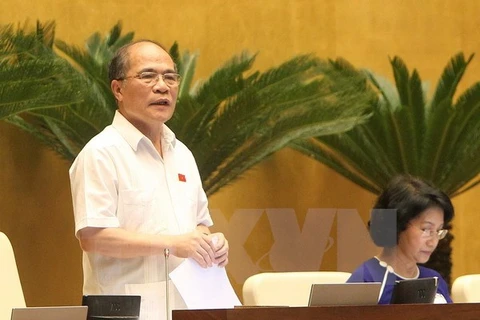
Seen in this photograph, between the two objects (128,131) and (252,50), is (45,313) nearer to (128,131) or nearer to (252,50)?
(128,131)

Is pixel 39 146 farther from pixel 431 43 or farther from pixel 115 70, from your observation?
pixel 115 70

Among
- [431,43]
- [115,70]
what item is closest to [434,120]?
[431,43]

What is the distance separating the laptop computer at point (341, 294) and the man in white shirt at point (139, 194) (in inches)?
15.1

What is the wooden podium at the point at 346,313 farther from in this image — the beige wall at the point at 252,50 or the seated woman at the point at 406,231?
the beige wall at the point at 252,50

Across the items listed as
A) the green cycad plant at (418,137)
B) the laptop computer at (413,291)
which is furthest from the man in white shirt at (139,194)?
the green cycad plant at (418,137)

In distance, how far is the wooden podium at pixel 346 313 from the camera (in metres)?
3.12

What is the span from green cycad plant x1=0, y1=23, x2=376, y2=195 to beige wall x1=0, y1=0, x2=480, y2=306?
1.03 ft

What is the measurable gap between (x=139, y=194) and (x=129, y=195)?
0.13ft

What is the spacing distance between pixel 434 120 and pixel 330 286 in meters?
6.60

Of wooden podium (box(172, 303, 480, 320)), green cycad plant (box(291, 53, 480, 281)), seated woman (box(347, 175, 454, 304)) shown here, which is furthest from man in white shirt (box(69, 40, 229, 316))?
green cycad plant (box(291, 53, 480, 281))

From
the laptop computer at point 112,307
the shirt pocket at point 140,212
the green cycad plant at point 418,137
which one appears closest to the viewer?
the laptop computer at point 112,307

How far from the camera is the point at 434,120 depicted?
31.9 ft

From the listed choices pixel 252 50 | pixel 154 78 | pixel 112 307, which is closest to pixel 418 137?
pixel 252 50

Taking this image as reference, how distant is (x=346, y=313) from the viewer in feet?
10.8
